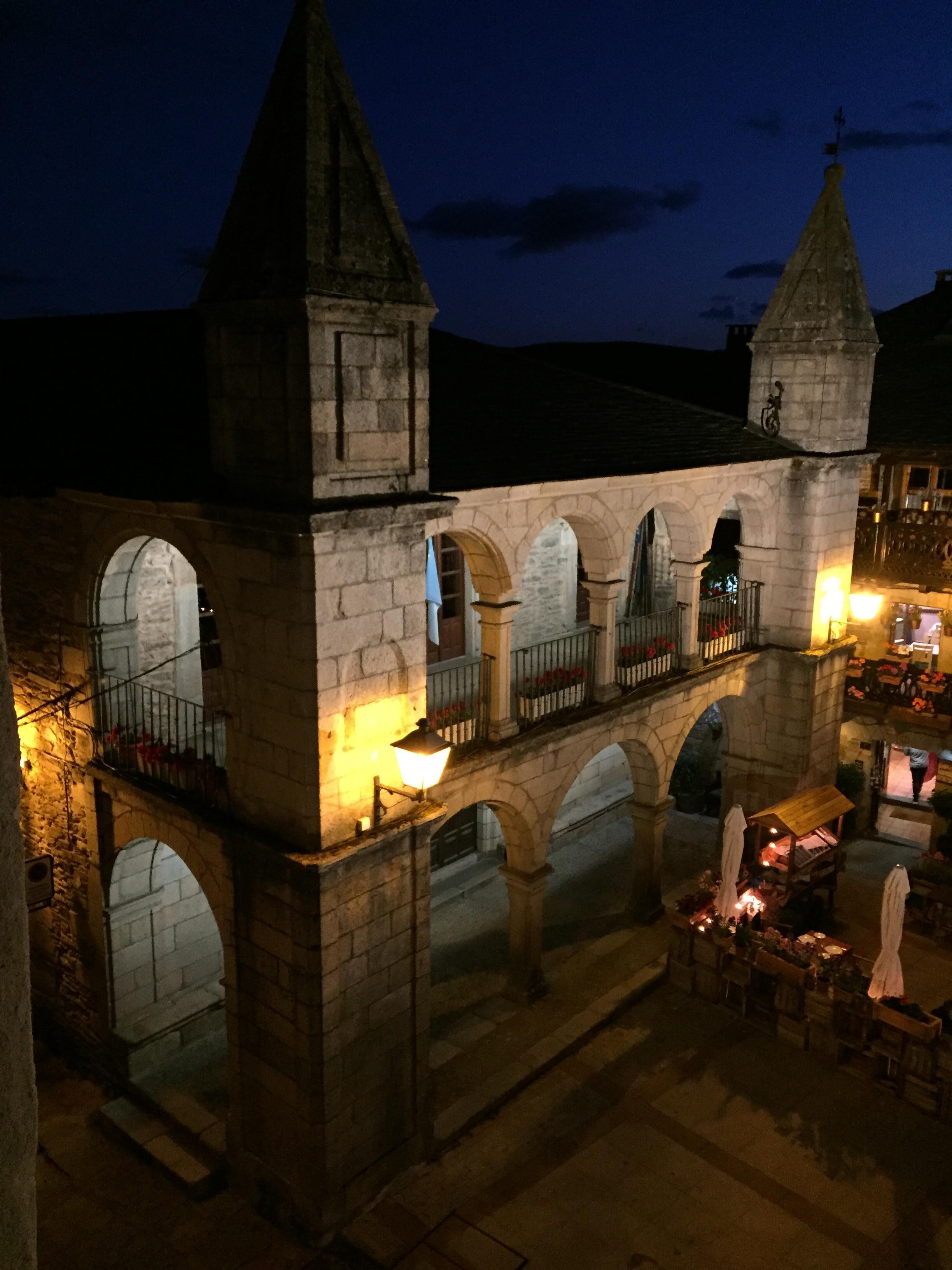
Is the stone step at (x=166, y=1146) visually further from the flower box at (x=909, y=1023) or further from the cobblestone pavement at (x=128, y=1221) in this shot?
the flower box at (x=909, y=1023)

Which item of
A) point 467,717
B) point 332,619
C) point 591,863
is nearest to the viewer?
point 332,619

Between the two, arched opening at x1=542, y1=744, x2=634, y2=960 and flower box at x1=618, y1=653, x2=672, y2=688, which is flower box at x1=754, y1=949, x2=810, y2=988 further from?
flower box at x1=618, y1=653, x2=672, y2=688

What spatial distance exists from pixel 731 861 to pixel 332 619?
7.56 m

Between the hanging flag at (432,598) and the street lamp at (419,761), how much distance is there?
578 centimetres

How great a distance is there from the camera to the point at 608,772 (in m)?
20.8

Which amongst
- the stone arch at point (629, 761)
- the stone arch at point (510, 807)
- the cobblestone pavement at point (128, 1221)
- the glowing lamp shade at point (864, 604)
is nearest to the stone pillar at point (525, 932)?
the stone arch at point (510, 807)

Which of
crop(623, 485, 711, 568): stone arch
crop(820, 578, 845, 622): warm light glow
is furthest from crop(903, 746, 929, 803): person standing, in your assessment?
crop(623, 485, 711, 568): stone arch

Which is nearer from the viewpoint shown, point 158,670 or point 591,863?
point 158,670

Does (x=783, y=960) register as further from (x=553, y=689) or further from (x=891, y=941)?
(x=553, y=689)

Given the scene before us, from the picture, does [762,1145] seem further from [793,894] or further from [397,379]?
[397,379]

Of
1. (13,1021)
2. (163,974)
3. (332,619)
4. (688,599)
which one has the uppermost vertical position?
(13,1021)

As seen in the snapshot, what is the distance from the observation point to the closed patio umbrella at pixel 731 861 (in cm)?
1440

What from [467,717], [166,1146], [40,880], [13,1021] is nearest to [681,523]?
[467,717]

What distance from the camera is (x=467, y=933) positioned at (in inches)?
640
